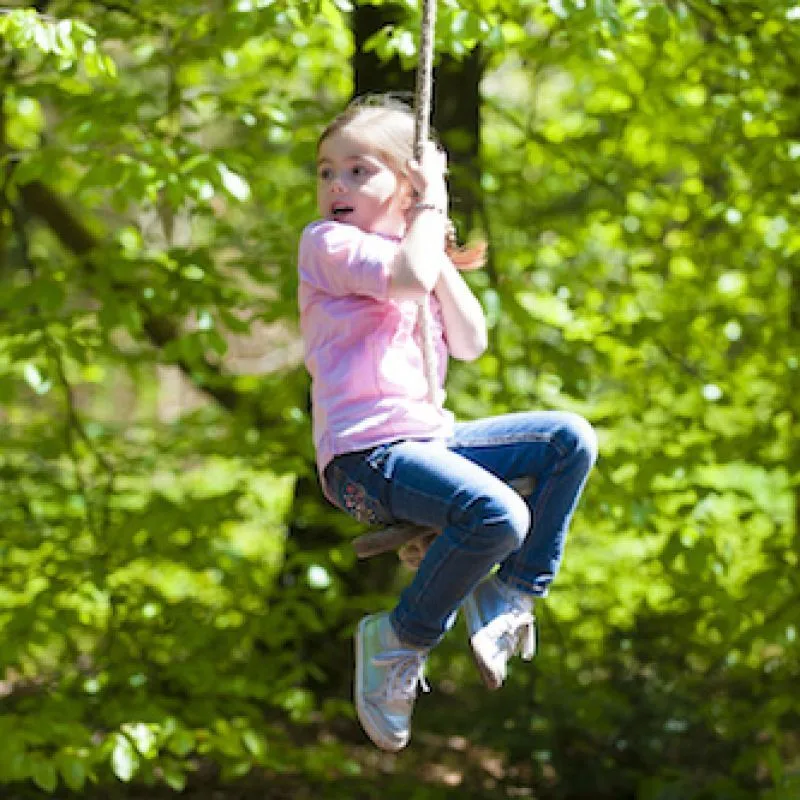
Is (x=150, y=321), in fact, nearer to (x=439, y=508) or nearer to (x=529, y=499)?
(x=529, y=499)

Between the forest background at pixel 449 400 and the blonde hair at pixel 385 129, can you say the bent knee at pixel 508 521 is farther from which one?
the forest background at pixel 449 400

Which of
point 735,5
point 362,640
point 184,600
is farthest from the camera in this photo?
point 184,600

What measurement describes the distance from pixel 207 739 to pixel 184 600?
97 centimetres

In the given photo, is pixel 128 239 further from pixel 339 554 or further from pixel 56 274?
pixel 339 554

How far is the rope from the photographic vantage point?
2496 millimetres

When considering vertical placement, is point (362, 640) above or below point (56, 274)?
above

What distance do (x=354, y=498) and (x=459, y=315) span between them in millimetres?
455

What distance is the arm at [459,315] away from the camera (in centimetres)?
276

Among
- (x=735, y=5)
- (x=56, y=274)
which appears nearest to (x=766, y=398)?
(x=735, y=5)

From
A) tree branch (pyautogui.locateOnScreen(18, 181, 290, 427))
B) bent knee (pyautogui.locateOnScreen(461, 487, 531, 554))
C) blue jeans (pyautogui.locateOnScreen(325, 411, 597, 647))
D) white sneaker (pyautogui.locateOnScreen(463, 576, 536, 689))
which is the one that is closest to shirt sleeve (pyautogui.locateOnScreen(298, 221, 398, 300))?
blue jeans (pyautogui.locateOnScreen(325, 411, 597, 647))

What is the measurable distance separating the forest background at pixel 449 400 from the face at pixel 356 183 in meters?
1.34

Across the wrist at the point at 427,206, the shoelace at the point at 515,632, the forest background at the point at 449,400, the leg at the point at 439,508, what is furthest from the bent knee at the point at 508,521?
the forest background at the point at 449,400

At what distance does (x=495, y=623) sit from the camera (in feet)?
9.06

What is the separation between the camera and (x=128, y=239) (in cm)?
520
